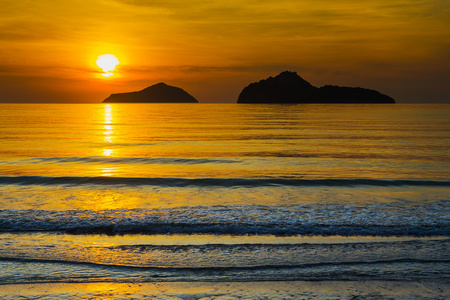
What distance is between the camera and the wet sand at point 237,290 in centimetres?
583

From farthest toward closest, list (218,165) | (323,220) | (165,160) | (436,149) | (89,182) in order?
1. (436,149)
2. (165,160)
3. (218,165)
4. (89,182)
5. (323,220)

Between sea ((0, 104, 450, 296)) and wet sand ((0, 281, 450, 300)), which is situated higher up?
wet sand ((0, 281, 450, 300))

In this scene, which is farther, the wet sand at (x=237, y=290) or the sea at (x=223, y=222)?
the sea at (x=223, y=222)

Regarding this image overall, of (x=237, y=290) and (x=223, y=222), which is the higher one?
(x=237, y=290)

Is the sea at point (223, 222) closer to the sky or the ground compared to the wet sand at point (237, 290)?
closer to the ground

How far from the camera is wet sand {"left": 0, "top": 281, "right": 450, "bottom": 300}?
583 centimetres

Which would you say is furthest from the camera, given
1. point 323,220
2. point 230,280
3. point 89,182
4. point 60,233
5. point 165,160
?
point 165,160

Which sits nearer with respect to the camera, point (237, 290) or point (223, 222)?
point (237, 290)

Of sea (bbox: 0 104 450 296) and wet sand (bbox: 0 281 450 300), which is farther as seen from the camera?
sea (bbox: 0 104 450 296)

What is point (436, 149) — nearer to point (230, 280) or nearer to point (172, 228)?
point (172, 228)

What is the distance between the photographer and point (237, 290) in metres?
6.04

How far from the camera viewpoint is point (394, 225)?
10102 millimetres

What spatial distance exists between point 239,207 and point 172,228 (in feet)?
9.42

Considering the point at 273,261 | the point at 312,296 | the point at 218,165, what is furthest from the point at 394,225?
the point at 218,165
